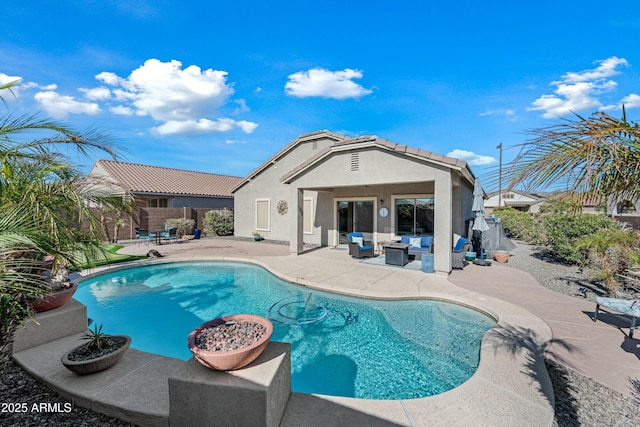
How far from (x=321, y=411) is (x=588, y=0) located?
10.9 meters

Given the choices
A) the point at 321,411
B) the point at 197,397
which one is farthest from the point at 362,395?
the point at 197,397

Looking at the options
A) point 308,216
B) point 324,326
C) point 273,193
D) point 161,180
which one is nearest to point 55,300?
point 324,326

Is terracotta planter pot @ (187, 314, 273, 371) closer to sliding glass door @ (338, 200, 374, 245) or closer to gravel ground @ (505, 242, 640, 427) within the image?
gravel ground @ (505, 242, 640, 427)

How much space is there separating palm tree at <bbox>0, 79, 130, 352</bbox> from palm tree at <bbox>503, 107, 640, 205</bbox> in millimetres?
4141

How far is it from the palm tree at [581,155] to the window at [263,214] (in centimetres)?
1747

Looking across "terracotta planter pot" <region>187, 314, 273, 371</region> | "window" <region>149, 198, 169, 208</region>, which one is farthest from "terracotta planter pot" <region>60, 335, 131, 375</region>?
"window" <region>149, 198, 169, 208</region>

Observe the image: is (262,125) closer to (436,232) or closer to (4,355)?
(436,232)

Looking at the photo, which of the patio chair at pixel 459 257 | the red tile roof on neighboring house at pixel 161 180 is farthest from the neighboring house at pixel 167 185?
the patio chair at pixel 459 257

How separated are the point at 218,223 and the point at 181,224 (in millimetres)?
2617

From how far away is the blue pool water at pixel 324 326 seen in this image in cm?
476

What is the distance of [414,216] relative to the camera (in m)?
14.4

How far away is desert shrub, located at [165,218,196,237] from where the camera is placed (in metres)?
20.4

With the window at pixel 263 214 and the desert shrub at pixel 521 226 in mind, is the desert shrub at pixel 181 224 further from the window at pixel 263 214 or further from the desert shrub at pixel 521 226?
the desert shrub at pixel 521 226

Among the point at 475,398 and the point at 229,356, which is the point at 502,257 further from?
the point at 229,356
